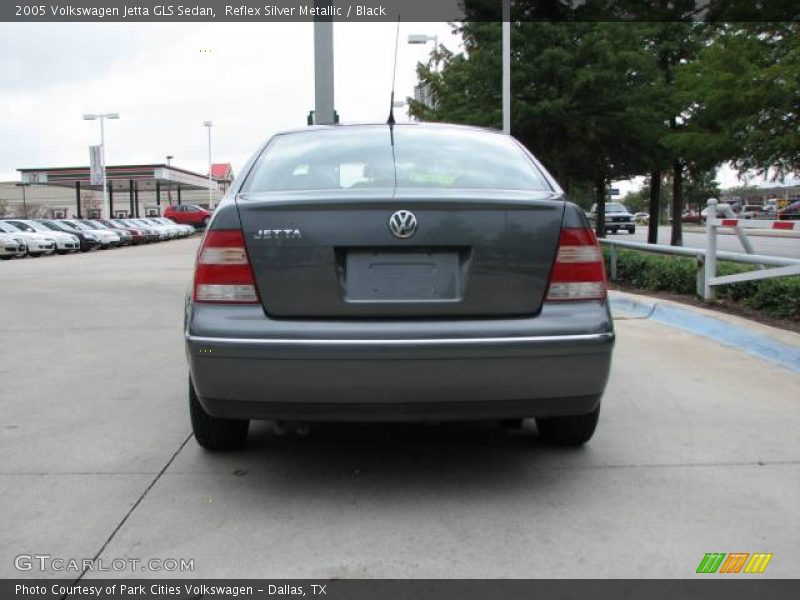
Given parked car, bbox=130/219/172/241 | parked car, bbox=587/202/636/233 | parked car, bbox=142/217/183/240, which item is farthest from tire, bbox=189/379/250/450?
parked car, bbox=142/217/183/240

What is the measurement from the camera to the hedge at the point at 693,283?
7.14 m

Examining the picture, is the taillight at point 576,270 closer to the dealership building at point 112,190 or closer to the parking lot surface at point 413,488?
the parking lot surface at point 413,488

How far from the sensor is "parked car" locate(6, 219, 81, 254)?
96.2 feet

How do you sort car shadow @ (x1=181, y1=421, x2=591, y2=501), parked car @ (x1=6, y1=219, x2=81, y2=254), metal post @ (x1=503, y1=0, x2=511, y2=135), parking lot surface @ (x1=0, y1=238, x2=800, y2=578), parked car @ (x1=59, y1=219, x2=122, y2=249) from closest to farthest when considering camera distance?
parking lot surface @ (x1=0, y1=238, x2=800, y2=578)
car shadow @ (x1=181, y1=421, x2=591, y2=501)
metal post @ (x1=503, y1=0, x2=511, y2=135)
parked car @ (x1=6, y1=219, x2=81, y2=254)
parked car @ (x1=59, y1=219, x2=122, y2=249)

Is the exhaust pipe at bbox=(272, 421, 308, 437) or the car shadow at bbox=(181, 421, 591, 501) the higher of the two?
the exhaust pipe at bbox=(272, 421, 308, 437)

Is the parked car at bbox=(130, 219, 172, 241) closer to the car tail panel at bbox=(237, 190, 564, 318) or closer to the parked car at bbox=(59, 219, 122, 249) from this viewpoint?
the parked car at bbox=(59, 219, 122, 249)

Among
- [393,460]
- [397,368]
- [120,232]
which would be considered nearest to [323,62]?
[393,460]

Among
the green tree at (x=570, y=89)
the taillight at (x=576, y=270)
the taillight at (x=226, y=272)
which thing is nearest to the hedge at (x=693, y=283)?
the green tree at (x=570, y=89)

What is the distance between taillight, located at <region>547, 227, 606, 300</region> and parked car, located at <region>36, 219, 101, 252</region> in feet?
106

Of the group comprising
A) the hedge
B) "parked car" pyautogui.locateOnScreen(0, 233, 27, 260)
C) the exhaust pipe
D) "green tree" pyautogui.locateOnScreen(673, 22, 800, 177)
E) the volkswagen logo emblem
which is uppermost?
"green tree" pyautogui.locateOnScreen(673, 22, 800, 177)

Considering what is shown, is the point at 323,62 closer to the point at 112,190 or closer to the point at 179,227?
the point at 179,227

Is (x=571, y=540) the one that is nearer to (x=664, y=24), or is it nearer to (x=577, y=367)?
(x=577, y=367)

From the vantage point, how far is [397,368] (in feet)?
10.1

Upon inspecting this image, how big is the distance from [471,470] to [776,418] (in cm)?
201
